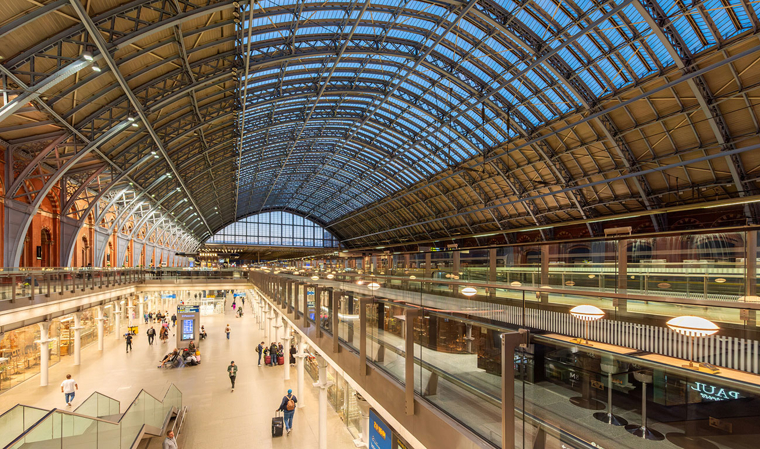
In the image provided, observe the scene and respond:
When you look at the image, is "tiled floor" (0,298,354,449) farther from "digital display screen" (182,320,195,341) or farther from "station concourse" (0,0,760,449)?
"digital display screen" (182,320,195,341)

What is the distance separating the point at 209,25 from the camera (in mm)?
18641

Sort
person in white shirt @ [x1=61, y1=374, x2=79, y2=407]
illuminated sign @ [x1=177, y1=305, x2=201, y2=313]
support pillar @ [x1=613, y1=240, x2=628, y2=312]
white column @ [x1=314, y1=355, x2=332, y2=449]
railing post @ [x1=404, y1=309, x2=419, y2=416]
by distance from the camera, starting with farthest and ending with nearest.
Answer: illuminated sign @ [x1=177, y1=305, x2=201, y2=313] < person in white shirt @ [x1=61, y1=374, x2=79, y2=407] < white column @ [x1=314, y1=355, x2=332, y2=449] < support pillar @ [x1=613, y1=240, x2=628, y2=312] < railing post @ [x1=404, y1=309, x2=419, y2=416]

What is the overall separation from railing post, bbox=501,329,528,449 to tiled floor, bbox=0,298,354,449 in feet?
41.9

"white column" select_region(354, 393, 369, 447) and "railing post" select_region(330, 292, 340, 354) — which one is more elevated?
"railing post" select_region(330, 292, 340, 354)

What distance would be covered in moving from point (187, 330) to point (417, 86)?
26.0 m

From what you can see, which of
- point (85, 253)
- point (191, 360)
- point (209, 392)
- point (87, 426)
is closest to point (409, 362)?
point (87, 426)

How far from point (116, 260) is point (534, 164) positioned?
44.0 m

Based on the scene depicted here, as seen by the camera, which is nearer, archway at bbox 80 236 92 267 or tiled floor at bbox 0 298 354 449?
tiled floor at bbox 0 298 354 449

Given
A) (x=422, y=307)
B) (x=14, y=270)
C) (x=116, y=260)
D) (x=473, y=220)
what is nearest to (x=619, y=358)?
(x=422, y=307)

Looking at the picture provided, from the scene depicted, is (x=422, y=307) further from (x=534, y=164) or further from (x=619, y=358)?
(x=534, y=164)

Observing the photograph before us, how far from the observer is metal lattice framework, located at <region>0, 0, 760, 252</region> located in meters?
17.2

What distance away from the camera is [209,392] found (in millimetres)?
20062

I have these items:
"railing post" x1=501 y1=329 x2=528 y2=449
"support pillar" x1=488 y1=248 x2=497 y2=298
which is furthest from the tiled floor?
"railing post" x1=501 y1=329 x2=528 y2=449

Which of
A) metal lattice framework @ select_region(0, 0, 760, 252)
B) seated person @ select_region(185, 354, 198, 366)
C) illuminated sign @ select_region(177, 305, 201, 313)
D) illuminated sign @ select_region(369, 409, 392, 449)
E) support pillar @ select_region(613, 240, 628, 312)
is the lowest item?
seated person @ select_region(185, 354, 198, 366)
